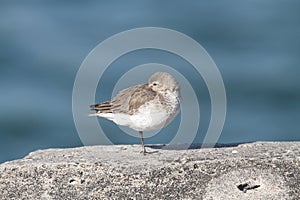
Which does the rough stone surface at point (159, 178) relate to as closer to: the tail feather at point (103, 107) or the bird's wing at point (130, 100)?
the bird's wing at point (130, 100)

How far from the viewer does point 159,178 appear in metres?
5.25

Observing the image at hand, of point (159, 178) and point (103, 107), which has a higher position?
point (103, 107)

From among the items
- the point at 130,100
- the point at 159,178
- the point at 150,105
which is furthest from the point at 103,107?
the point at 159,178

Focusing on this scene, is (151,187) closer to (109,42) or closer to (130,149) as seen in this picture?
(130,149)

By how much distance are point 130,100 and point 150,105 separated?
21cm

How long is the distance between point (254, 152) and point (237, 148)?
31cm

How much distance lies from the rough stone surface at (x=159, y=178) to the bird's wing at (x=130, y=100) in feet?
3.16

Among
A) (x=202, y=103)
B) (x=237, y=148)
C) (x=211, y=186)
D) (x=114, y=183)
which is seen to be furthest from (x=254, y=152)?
(x=202, y=103)

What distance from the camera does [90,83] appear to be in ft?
27.1

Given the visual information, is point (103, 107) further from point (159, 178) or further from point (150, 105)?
point (159, 178)

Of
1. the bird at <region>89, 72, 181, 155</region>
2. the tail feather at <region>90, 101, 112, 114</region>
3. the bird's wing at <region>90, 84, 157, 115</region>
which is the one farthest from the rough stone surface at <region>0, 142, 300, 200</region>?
the tail feather at <region>90, 101, 112, 114</region>

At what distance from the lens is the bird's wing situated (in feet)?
21.5

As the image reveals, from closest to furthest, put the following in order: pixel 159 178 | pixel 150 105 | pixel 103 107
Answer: pixel 159 178, pixel 150 105, pixel 103 107

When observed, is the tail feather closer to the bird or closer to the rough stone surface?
the bird
